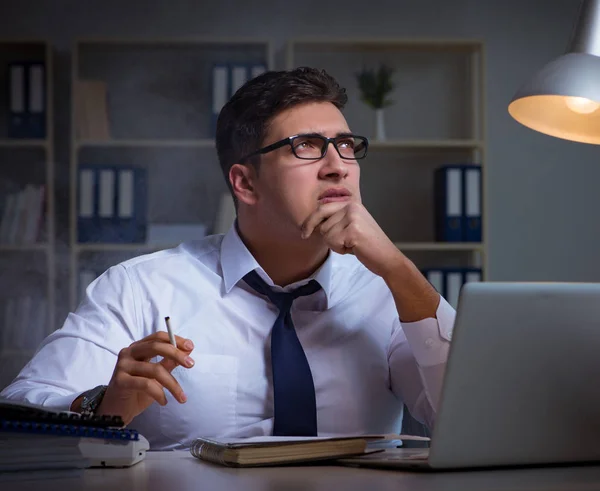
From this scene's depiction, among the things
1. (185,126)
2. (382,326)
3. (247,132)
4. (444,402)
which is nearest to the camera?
(444,402)

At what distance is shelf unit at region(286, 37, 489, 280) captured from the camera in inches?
158

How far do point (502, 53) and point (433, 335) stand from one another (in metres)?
3.01

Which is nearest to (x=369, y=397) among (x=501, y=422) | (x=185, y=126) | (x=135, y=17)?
(x=501, y=422)

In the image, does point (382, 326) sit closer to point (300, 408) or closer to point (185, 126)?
point (300, 408)

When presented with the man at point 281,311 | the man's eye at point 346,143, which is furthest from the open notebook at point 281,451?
the man's eye at point 346,143

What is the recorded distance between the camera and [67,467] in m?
0.92

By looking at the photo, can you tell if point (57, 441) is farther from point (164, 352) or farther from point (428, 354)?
point (428, 354)

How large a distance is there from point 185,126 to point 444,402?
323 cm

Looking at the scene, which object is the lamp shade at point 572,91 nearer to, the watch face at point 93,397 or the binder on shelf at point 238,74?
the watch face at point 93,397

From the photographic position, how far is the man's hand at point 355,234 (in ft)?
4.91

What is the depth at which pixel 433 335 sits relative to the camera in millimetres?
1437

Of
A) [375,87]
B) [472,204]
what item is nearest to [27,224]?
[375,87]

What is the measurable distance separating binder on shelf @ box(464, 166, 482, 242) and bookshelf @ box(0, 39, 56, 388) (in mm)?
1834

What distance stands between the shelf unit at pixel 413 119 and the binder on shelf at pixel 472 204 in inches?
10.3
